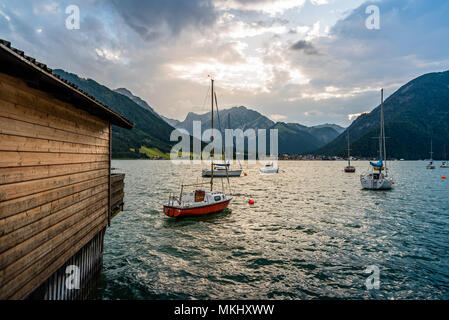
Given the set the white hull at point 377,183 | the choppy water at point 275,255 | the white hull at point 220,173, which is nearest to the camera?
the choppy water at point 275,255

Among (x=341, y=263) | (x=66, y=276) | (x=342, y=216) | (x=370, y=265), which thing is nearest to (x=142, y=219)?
(x=66, y=276)

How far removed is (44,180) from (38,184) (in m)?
0.26

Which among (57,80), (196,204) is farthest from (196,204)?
(57,80)

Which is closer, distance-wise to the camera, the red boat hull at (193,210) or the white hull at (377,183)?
the red boat hull at (193,210)

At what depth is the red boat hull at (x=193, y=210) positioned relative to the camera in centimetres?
2305

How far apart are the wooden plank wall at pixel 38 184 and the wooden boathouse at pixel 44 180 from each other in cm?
2

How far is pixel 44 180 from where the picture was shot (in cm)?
612

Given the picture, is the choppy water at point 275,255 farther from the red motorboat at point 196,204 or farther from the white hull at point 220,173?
the white hull at point 220,173

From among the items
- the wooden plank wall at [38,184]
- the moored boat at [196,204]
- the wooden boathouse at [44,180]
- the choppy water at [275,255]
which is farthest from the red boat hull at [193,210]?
the wooden plank wall at [38,184]

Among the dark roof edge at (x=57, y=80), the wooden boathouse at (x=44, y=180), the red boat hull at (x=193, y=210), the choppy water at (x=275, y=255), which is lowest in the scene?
the choppy water at (x=275, y=255)

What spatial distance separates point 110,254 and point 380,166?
51.7 m

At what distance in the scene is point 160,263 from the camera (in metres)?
14.0

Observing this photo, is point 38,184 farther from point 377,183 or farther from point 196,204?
point 377,183
